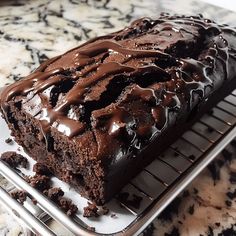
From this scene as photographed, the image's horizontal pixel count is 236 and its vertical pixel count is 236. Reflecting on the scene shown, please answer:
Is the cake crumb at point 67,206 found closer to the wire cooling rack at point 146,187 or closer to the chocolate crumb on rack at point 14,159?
the wire cooling rack at point 146,187

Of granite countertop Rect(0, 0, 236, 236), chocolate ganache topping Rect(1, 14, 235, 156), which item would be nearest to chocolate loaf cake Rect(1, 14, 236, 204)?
chocolate ganache topping Rect(1, 14, 235, 156)

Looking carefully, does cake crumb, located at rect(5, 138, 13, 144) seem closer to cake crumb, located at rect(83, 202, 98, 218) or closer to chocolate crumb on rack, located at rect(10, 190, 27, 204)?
chocolate crumb on rack, located at rect(10, 190, 27, 204)

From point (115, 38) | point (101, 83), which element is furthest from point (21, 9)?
point (101, 83)

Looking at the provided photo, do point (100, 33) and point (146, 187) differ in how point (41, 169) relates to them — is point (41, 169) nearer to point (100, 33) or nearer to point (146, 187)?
point (146, 187)

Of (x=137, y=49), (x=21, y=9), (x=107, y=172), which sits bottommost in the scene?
(x=21, y=9)

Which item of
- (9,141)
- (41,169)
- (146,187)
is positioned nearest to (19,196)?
(41,169)

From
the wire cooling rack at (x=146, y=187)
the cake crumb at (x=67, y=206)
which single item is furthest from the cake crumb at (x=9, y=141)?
the cake crumb at (x=67, y=206)

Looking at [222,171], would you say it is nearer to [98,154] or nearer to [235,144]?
[235,144]
